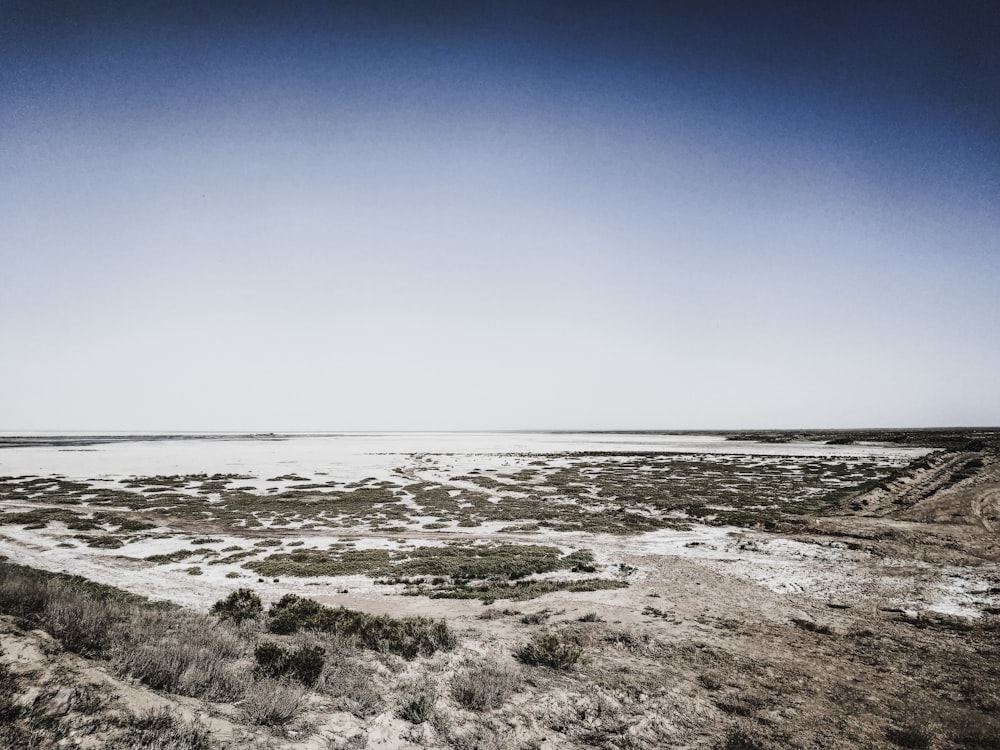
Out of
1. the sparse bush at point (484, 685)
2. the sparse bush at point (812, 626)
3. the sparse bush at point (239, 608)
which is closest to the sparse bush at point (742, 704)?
the sparse bush at point (484, 685)

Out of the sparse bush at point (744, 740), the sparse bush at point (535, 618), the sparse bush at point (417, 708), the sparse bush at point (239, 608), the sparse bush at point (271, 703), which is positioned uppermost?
the sparse bush at point (271, 703)

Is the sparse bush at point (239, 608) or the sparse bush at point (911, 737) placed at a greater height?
the sparse bush at point (911, 737)

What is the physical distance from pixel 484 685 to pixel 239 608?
875 centimetres

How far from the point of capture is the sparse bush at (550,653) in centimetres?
1052

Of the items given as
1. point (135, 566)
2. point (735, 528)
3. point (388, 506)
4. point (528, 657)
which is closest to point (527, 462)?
point (388, 506)

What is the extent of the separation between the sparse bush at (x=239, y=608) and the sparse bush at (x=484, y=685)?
714 centimetres

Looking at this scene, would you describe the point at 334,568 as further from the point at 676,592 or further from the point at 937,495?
the point at 937,495

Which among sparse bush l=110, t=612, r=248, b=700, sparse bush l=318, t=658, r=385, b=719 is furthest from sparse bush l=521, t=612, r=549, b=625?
sparse bush l=110, t=612, r=248, b=700

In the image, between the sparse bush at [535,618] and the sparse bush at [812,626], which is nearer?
the sparse bush at [812,626]

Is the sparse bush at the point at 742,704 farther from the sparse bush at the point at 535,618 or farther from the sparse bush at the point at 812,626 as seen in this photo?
the sparse bush at the point at 535,618

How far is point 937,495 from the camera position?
37000mm

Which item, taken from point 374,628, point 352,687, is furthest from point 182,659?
point 374,628

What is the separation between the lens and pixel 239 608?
13.7 meters

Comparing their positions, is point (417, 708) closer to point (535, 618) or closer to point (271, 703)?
point (271, 703)
